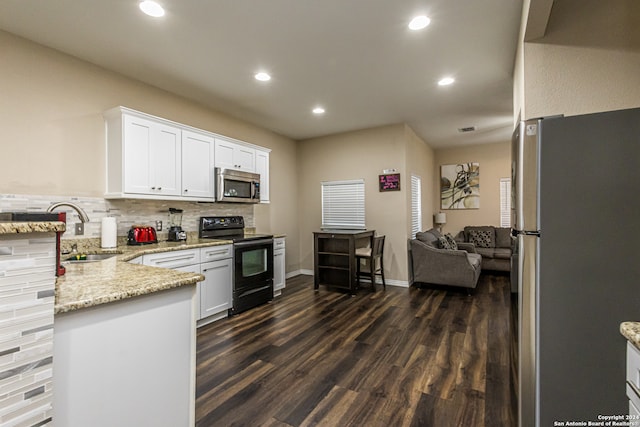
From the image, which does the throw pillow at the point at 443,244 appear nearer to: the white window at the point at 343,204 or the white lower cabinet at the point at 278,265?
the white window at the point at 343,204

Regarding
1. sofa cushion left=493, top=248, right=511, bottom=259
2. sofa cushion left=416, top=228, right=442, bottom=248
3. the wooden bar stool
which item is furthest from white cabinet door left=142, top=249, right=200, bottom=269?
sofa cushion left=493, top=248, right=511, bottom=259

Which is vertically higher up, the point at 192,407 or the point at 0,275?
the point at 0,275

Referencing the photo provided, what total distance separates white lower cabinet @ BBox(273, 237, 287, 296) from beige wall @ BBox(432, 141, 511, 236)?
14.5 ft

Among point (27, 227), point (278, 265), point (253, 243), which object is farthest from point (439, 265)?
point (27, 227)

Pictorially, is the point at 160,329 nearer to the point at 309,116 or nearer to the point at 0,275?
the point at 0,275

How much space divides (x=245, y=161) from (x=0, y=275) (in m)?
3.65

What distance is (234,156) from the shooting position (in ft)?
13.9

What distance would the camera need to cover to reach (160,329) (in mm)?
1381

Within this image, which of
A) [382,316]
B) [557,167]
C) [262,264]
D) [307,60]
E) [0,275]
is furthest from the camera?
[262,264]

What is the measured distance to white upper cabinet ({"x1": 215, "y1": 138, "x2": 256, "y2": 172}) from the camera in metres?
4.02

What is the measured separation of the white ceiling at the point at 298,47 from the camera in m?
2.22

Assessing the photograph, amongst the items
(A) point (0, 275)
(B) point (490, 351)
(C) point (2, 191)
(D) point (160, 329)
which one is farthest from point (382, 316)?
(C) point (2, 191)

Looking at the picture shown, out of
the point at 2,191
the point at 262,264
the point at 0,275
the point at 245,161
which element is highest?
the point at 245,161

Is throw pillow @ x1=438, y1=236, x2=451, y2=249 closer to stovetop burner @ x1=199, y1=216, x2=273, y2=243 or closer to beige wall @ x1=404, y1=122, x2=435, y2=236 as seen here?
beige wall @ x1=404, y1=122, x2=435, y2=236
